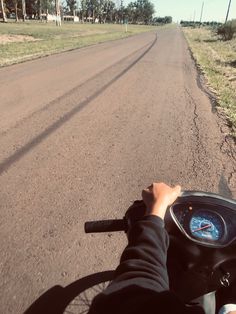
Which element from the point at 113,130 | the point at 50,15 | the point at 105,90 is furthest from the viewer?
the point at 50,15

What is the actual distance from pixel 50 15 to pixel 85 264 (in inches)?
5651

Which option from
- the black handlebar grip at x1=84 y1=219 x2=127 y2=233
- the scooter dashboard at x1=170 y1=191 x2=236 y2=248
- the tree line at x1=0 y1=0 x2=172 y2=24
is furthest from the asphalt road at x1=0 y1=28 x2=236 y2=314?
the tree line at x1=0 y1=0 x2=172 y2=24

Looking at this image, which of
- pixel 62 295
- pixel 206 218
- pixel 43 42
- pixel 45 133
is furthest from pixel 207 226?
pixel 43 42

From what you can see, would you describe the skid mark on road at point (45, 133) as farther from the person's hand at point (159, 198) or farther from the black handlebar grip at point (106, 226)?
the person's hand at point (159, 198)

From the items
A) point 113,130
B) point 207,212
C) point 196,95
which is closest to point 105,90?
point 196,95

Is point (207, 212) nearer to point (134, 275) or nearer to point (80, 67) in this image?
point (134, 275)

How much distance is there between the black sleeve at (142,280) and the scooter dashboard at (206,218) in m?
0.25

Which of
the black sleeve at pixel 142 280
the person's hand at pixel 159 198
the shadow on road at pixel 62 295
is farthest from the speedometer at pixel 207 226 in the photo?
the shadow on road at pixel 62 295

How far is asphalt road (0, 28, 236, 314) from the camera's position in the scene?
359 centimetres

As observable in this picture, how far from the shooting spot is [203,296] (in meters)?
1.95

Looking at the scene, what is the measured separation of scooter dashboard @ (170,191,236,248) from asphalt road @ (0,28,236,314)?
1789 mm

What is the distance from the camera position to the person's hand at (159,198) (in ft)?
5.49

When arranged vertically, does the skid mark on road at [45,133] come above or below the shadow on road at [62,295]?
below

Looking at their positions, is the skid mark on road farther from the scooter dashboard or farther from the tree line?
the tree line
